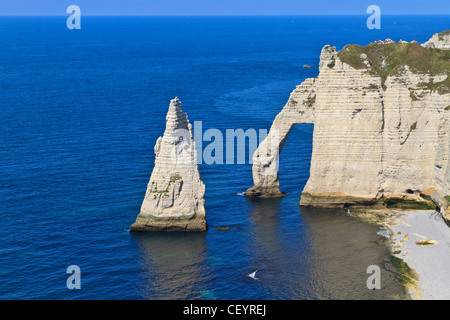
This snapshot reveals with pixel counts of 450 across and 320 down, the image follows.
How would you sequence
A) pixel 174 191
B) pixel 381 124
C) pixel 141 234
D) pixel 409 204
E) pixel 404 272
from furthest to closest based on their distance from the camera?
1. pixel 409 204
2. pixel 381 124
3. pixel 174 191
4. pixel 141 234
5. pixel 404 272

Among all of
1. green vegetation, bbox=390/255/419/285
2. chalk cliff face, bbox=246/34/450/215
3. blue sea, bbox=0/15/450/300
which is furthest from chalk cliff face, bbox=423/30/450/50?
green vegetation, bbox=390/255/419/285

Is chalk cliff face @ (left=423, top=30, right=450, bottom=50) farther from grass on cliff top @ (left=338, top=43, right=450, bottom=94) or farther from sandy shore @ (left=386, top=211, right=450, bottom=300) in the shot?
sandy shore @ (left=386, top=211, right=450, bottom=300)

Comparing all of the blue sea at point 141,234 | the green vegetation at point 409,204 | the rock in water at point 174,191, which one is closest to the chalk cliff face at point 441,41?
the green vegetation at point 409,204

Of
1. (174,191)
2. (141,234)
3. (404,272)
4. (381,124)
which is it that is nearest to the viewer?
(404,272)

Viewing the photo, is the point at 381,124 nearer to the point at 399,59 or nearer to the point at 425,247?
the point at 399,59

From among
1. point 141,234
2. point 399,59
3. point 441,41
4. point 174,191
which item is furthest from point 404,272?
point 441,41

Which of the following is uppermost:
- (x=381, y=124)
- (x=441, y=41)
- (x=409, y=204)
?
(x=441, y=41)
